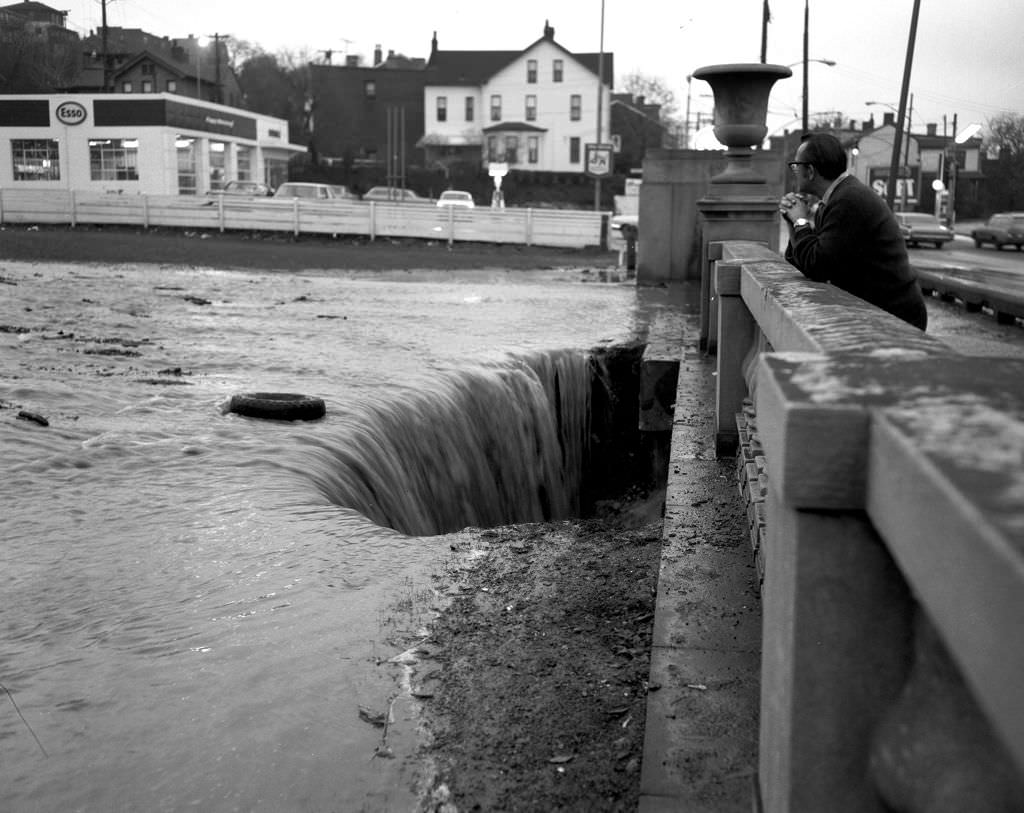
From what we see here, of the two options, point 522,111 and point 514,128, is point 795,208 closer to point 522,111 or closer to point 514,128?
point 514,128

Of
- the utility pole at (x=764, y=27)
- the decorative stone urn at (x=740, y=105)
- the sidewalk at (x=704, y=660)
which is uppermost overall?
the utility pole at (x=764, y=27)

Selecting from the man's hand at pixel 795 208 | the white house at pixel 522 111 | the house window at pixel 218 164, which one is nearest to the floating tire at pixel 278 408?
the man's hand at pixel 795 208

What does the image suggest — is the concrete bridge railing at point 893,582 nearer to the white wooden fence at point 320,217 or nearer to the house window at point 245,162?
the white wooden fence at point 320,217

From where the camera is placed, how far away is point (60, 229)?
34.9m

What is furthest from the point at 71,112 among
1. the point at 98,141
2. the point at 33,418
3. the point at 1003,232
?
the point at 33,418

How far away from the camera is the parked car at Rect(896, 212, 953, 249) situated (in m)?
47.0

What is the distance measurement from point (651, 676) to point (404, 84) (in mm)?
90490

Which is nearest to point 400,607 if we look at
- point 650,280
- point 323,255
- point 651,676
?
point 651,676

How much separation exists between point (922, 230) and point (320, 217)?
25.5m

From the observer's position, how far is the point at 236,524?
5.18 metres

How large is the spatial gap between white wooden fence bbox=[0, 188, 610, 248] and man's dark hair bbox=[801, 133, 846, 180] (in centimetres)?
2739

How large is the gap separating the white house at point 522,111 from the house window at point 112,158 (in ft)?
98.0

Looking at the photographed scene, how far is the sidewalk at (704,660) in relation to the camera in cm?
261

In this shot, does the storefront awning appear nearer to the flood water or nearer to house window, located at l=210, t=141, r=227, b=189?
house window, located at l=210, t=141, r=227, b=189
